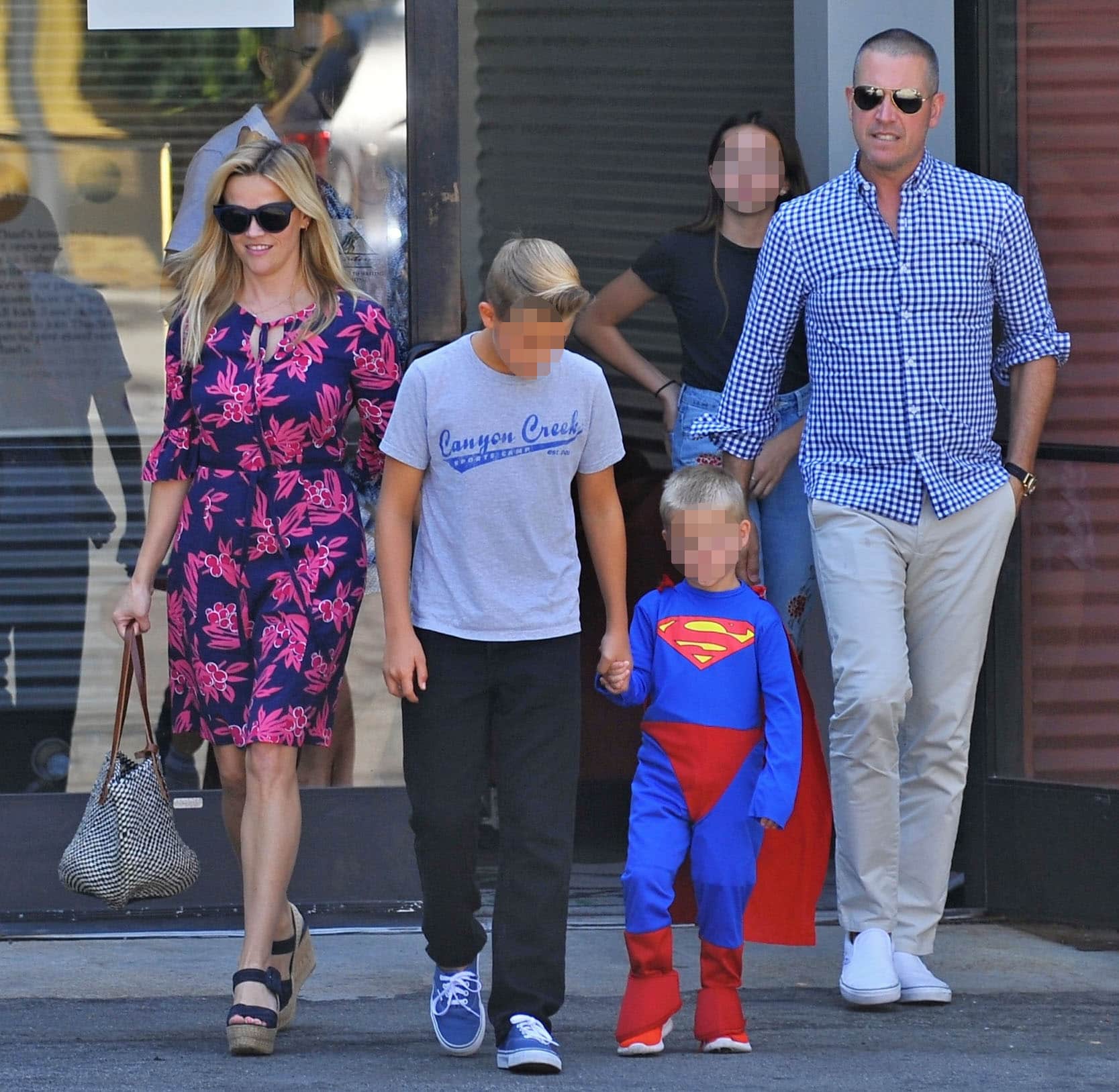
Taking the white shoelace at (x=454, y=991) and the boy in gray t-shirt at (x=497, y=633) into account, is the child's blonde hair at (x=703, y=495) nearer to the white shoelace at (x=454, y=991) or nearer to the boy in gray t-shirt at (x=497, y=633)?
the boy in gray t-shirt at (x=497, y=633)

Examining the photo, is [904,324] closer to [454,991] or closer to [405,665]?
[405,665]

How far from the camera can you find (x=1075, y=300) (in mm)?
5258

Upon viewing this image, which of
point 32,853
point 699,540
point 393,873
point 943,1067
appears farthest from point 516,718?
point 32,853

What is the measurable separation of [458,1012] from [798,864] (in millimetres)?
838

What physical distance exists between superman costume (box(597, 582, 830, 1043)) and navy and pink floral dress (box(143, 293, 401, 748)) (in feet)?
1.99

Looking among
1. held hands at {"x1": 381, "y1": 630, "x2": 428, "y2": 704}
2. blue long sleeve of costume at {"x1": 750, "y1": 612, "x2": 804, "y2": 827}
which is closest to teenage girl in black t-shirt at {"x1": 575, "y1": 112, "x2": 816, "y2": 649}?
blue long sleeve of costume at {"x1": 750, "y1": 612, "x2": 804, "y2": 827}

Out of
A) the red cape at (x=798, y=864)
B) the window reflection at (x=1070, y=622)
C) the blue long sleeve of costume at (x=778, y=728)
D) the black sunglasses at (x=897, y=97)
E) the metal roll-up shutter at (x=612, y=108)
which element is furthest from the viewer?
the metal roll-up shutter at (x=612, y=108)

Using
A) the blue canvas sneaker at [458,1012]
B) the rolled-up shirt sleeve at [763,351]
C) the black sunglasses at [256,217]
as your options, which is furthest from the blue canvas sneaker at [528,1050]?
the black sunglasses at [256,217]

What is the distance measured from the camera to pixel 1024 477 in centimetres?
470

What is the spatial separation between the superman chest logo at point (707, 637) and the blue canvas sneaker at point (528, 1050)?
822 mm

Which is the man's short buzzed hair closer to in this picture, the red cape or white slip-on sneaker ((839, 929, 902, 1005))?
the red cape

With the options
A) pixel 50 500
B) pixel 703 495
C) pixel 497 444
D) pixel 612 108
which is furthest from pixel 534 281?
pixel 50 500

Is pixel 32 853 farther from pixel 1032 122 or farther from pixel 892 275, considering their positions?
pixel 1032 122

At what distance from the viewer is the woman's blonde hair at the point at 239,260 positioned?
13.9 feet
